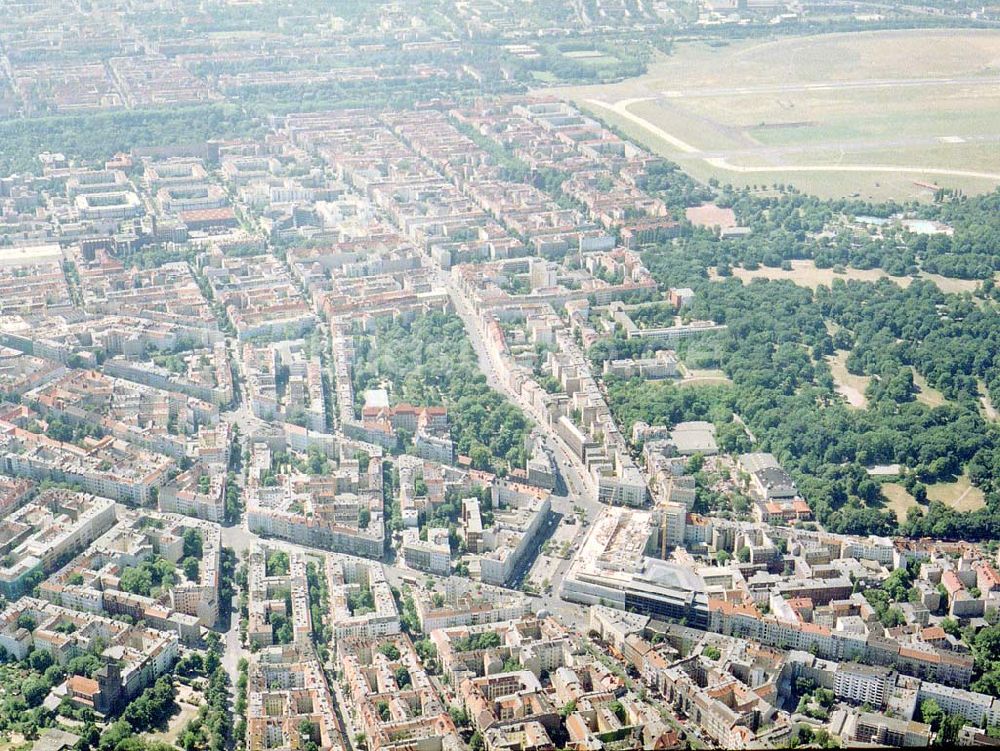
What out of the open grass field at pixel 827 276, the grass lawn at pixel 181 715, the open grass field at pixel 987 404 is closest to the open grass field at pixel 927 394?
the open grass field at pixel 987 404

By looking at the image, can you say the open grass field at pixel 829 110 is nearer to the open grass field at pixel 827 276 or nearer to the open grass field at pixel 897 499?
the open grass field at pixel 827 276

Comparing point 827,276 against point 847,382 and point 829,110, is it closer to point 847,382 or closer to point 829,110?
point 847,382

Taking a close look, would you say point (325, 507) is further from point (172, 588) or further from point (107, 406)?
point (107, 406)

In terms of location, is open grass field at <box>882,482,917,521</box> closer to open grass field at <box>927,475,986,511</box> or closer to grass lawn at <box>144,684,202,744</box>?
open grass field at <box>927,475,986,511</box>

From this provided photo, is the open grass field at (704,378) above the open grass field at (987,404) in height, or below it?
above

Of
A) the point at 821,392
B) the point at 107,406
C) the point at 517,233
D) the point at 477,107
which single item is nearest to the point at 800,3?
the point at 477,107
